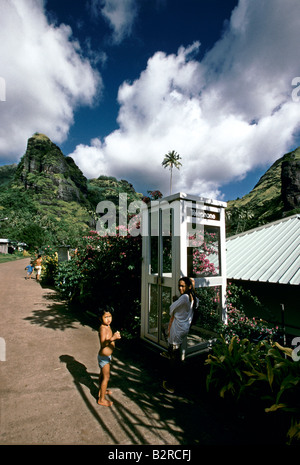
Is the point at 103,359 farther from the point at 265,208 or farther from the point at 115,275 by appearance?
the point at 265,208

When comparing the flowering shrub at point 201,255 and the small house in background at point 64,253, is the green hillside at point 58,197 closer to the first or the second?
the small house in background at point 64,253

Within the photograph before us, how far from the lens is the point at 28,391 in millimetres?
3436

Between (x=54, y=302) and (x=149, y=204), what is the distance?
626cm

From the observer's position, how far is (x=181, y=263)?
4.46 meters

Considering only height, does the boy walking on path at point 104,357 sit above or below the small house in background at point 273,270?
below

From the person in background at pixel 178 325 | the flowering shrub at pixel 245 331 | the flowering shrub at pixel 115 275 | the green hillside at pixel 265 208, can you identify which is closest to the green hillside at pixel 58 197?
the green hillside at pixel 265 208

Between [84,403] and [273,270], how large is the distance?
20.1ft

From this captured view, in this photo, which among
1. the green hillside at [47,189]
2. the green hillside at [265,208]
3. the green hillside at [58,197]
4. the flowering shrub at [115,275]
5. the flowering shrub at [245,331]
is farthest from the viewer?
the green hillside at [47,189]

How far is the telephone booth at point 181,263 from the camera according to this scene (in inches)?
184

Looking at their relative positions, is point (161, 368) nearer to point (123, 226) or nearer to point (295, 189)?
point (123, 226)

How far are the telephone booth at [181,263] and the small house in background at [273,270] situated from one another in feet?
5.95

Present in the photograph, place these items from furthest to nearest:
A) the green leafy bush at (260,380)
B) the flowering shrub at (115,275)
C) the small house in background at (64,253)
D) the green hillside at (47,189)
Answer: the green hillside at (47,189), the small house in background at (64,253), the flowering shrub at (115,275), the green leafy bush at (260,380)

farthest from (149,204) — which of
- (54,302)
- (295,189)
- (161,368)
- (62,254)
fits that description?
(295,189)

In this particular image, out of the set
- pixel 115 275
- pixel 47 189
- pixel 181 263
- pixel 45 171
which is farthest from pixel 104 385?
pixel 45 171
